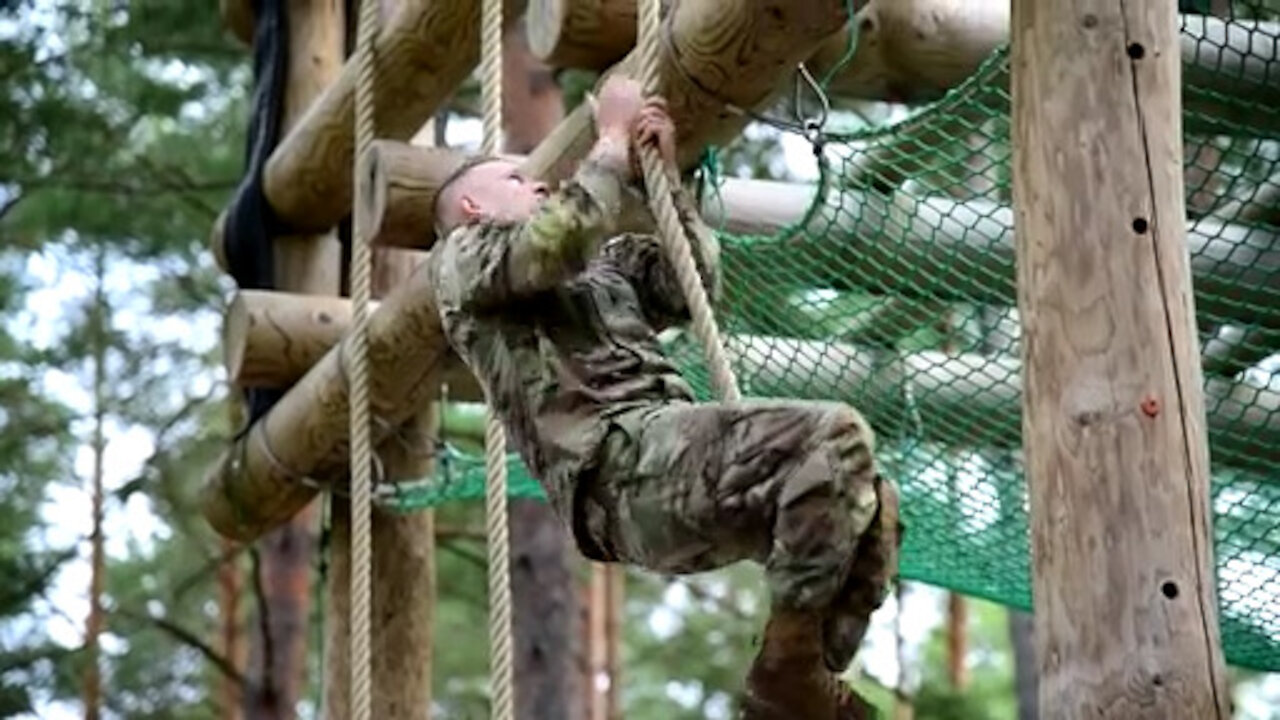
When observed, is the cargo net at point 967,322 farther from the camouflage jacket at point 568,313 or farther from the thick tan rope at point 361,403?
the camouflage jacket at point 568,313

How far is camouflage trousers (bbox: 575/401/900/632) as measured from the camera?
2.33 metres

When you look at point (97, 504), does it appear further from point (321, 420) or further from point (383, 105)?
point (383, 105)

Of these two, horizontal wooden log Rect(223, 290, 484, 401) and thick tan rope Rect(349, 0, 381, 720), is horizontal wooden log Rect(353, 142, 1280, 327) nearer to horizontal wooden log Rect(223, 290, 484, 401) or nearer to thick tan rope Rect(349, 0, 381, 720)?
thick tan rope Rect(349, 0, 381, 720)

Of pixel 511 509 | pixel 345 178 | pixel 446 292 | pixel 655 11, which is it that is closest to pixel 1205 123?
pixel 655 11

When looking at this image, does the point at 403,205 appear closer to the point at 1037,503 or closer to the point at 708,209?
the point at 708,209

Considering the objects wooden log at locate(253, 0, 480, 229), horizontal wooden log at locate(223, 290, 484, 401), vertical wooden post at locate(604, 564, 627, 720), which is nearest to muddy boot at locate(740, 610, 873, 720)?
wooden log at locate(253, 0, 480, 229)

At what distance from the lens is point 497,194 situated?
2883mm

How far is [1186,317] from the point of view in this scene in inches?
100

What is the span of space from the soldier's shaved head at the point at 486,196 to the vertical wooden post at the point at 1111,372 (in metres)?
0.62

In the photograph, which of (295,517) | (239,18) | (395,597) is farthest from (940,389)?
(295,517)

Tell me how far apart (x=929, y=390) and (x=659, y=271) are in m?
1.86

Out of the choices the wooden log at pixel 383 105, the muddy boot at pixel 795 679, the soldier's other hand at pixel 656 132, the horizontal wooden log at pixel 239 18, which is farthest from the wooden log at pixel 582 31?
the horizontal wooden log at pixel 239 18

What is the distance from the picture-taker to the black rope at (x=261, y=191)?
18.8 ft

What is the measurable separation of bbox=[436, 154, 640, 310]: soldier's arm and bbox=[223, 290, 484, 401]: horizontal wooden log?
2.62 meters
